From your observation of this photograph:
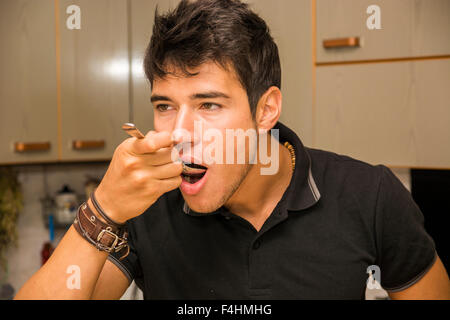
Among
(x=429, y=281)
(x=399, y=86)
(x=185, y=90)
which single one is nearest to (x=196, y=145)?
(x=185, y=90)

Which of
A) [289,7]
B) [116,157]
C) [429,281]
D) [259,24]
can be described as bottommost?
[429,281]

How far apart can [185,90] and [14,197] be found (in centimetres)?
113

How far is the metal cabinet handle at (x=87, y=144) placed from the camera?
129cm

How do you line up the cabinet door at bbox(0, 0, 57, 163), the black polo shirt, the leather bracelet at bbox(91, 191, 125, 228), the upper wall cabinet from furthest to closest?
1. the cabinet door at bbox(0, 0, 57, 163)
2. the upper wall cabinet
3. the black polo shirt
4. the leather bracelet at bbox(91, 191, 125, 228)

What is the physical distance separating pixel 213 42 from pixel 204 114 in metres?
0.13

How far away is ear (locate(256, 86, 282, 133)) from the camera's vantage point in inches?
30.7

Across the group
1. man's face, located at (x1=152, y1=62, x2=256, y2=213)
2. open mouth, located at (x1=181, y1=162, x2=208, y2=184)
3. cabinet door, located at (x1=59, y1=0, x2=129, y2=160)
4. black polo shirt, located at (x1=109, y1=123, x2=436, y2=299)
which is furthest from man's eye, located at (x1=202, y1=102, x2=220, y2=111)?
cabinet door, located at (x1=59, y1=0, x2=129, y2=160)

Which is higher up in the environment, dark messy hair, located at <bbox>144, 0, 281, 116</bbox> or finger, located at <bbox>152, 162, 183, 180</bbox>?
dark messy hair, located at <bbox>144, 0, 281, 116</bbox>

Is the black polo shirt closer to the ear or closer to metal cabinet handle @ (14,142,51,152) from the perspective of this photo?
the ear

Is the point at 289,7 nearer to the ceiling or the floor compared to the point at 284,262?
nearer to the ceiling

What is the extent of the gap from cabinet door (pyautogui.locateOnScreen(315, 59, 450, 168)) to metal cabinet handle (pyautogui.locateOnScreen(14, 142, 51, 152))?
2.76ft

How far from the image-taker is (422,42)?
1.08 m

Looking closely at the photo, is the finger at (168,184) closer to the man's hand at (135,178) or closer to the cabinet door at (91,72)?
the man's hand at (135,178)

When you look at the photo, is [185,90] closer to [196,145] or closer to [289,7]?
[196,145]
